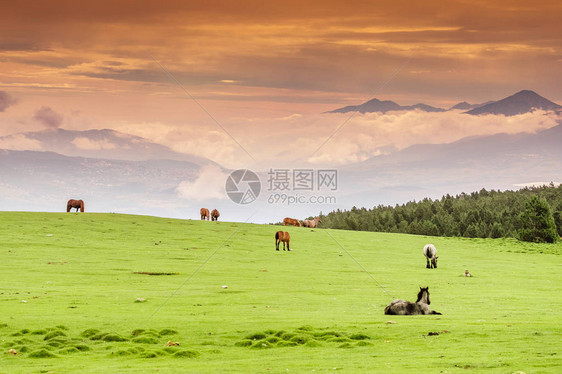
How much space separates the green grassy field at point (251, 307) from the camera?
18.1 metres

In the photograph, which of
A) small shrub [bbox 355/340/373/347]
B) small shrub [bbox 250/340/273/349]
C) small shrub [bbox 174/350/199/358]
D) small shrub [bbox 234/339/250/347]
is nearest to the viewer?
small shrub [bbox 174/350/199/358]

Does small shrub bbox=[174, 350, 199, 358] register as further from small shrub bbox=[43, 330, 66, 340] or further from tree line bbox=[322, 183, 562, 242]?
tree line bbox=[322, 183, 562, 242]

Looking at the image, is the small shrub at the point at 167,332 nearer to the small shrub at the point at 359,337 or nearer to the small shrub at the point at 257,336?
the small shrub at the point at 257,336

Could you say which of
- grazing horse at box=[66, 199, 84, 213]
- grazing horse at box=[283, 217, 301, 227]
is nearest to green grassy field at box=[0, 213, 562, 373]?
grazing horse at box=[66, 199, 84, 213]

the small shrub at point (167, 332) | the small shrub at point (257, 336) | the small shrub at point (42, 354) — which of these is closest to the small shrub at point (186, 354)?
the small shrub at point (257, 336)

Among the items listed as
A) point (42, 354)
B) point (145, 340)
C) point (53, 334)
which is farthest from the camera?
point (53, 334)

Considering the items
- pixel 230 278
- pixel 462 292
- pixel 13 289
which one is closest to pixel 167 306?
pixel 13 289

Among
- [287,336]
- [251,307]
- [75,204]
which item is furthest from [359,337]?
[75,204]

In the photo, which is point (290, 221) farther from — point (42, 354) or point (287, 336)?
point (42, 354)

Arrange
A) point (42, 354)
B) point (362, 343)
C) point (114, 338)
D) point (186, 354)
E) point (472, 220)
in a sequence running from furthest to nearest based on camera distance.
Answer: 1. point (472, 220)
2. point (114, 338)
3. point (362, 343)
4. point (42, 354)
5. point (186, 354)

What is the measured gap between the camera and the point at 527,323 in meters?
22.7

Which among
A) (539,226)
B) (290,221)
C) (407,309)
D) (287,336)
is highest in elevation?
(290,221)

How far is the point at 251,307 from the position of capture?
1126 inches

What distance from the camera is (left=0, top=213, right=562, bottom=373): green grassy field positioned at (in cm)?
1811
